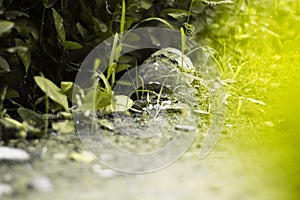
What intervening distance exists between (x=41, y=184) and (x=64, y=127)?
0.71 feet

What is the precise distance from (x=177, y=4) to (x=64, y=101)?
606 mm

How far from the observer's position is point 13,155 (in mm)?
796

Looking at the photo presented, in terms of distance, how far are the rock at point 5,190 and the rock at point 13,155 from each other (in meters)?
0.08

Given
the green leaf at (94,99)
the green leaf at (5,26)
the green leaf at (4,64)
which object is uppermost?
the green leaf at (5,26)

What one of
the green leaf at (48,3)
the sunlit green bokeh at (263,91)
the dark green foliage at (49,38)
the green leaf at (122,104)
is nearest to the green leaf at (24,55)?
the dark green foliage at (49,38)

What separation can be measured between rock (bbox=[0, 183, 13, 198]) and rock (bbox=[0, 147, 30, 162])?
8 cm

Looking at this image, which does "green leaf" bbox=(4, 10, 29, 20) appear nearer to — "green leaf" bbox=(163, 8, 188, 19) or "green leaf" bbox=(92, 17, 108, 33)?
"green leaf" bbox=(92, 17, 108, 33)

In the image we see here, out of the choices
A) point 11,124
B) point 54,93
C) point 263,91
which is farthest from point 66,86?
point 263,91

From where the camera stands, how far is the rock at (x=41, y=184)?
705mm

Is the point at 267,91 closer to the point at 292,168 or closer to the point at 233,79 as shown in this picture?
the point at 233,79

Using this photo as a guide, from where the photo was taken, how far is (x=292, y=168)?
Result: 841 millimetres

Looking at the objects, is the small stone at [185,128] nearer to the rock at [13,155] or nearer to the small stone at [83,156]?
the small stone at [83,156]

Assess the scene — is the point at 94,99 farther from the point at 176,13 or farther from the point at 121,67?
the point at 176,13

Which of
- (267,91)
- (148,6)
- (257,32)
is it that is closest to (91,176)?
(148,6)
